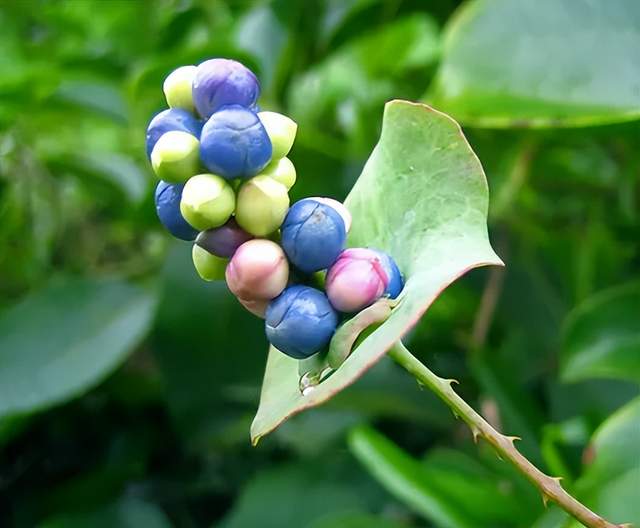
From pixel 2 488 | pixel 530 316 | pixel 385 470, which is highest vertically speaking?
pixel 385 470

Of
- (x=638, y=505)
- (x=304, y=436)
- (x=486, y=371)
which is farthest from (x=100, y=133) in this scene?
(x=638, y=505)

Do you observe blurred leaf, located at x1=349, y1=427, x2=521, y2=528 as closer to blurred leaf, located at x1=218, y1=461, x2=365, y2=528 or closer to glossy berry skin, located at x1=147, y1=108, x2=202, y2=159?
blurred leaf, located at x1=218, y1=461, x2=365, y2=528

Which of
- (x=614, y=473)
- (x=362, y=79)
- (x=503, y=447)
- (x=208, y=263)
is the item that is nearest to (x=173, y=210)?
(x=208, y=263)

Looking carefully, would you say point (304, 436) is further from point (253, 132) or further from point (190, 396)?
point (253, 132)

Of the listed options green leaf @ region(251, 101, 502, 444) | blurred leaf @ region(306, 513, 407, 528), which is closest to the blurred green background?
blurred leaf @ region(306, 513, 407, 528)

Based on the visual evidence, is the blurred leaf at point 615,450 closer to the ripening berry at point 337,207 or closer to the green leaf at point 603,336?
the green leaf at point 603,336

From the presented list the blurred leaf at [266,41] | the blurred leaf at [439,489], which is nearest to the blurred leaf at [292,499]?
the blurred leaf at [439,489]
